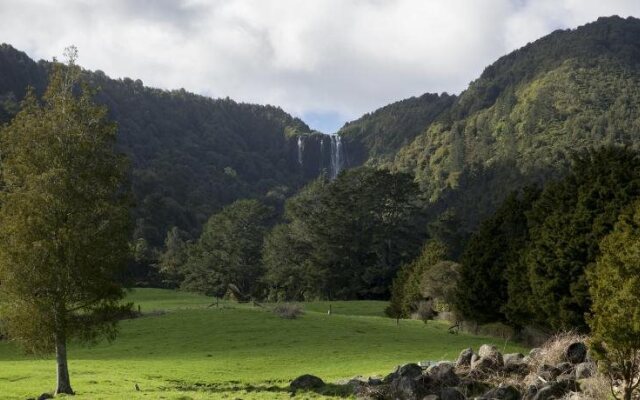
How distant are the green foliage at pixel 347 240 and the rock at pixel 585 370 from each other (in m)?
70.0

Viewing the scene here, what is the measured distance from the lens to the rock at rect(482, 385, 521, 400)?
20.6 meters

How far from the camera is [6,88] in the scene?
189375mm

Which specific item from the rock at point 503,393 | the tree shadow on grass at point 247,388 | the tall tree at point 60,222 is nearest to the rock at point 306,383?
the tree shadow on grass at point 247,388

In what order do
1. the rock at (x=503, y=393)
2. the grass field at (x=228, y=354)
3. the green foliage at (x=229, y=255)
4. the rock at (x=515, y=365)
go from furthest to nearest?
1. the green foliage at (x=229, y=255)
2. the grass field at (x=228, y=354)
3. the rock at (x=515, y=365)
4. the rock at (x=503, y=393)

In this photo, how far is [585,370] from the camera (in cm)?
2131

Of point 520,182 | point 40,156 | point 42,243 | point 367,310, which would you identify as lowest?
point 367,310

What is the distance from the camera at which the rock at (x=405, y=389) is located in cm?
2139

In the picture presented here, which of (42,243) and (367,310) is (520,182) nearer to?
(367,310)

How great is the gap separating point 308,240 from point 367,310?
3022cm

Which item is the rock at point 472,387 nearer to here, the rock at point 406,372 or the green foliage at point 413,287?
the rock at point 406,372

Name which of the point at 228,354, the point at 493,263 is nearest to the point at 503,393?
the point at 228,354

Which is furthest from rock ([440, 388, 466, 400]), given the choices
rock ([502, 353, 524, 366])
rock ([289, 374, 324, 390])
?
rock ([289, 374, 324, 390])

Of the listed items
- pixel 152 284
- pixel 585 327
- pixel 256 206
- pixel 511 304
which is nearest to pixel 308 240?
pixel 256 206

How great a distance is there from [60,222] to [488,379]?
18.3 m
